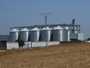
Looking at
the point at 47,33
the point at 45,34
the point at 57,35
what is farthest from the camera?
the point at 45,34

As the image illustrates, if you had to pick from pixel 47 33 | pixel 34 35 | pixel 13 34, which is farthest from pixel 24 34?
pixel 47 33

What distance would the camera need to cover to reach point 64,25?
116 metres

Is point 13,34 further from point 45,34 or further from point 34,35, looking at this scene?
point 45,34

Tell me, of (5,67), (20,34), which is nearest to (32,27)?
(20,34)

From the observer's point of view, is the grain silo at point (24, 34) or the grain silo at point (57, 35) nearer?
the grain silo at point (57, 35)

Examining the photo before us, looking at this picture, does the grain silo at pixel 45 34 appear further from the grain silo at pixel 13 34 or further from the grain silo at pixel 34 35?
the grain silo at pixel 13 34

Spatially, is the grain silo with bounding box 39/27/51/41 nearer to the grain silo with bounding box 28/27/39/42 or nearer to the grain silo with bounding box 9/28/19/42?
the grain silo with bounding box 28/27/39/42

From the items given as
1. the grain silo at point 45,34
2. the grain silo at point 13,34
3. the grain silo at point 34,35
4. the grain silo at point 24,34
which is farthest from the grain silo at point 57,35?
the grain silo at point 13,34

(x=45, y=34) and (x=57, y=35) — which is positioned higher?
(x=45, y=34)

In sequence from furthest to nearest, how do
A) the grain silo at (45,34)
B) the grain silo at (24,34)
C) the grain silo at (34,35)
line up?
the grain silo at (34,35) < the grain silo at (24,34) < the grain silo at (45,34)

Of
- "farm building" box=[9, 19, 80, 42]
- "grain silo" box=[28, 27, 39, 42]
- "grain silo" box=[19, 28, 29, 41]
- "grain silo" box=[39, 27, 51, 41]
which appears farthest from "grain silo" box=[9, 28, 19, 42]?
"grain silo" box=[39, 27, 51, 41]

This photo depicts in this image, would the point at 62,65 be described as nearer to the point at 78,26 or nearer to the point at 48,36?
the point at 48,36

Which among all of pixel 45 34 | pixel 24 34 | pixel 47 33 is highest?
pixel 47 33

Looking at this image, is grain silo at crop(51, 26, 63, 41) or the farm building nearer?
grain silo at crop(51, 26, 63, 41)
